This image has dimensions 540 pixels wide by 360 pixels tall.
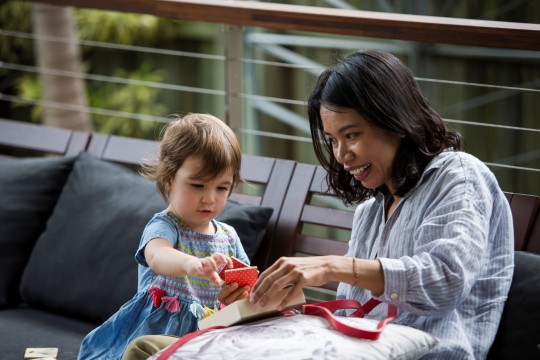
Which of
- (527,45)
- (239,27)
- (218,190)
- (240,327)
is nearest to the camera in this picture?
(240,327)

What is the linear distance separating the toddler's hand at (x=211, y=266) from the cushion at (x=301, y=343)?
12 centimetres

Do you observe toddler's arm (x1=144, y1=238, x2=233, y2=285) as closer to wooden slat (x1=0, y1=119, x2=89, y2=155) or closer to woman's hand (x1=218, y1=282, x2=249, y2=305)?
woman's hand (x1=218, y1=282, x2=249, y2=305)

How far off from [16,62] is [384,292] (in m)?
5.82

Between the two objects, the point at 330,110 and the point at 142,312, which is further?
the point at 142,312

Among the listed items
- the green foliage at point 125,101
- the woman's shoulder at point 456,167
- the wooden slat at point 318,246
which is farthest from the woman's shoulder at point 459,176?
the green foliage at point 125,101

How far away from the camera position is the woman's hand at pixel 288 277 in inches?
74.3

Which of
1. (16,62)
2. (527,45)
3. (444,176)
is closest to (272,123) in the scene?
(16,62)

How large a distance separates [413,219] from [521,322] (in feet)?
1.11

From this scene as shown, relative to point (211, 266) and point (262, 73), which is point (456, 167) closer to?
point (211, 266)

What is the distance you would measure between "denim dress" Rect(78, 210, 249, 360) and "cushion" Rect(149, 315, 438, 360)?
1.27 feet

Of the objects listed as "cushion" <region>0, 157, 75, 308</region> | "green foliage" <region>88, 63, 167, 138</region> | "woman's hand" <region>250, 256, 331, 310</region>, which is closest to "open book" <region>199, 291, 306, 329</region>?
"woman's hand" <region>250, 256, 331, 310</region>

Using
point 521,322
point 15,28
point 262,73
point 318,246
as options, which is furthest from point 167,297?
Result: point 15,28

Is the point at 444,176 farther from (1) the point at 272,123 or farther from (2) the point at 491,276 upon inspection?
(1) the point at 272,123

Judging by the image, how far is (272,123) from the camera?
6172mm
